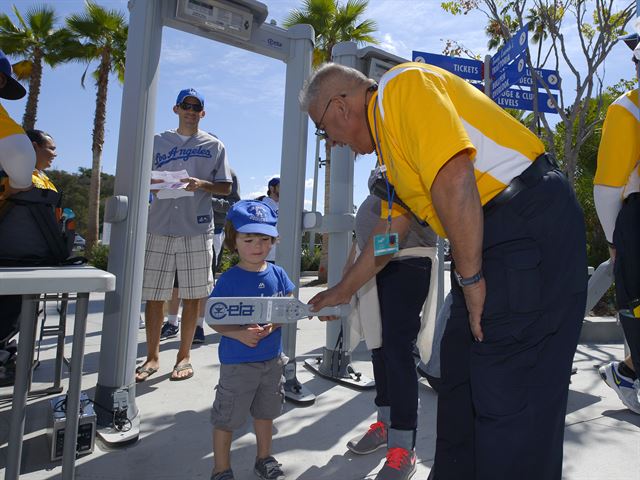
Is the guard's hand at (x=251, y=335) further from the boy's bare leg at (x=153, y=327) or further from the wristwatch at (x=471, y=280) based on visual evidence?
the boy's bare leg at (x=153, y=327)

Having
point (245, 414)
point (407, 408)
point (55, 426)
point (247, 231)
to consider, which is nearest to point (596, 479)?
point (407, 408)

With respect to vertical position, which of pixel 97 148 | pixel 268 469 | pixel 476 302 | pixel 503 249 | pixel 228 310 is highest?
pixel 97 148

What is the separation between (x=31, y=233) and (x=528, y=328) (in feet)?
8.35

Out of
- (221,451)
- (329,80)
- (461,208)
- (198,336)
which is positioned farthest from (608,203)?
(198,336)

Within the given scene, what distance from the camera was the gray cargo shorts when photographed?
2.16 metres

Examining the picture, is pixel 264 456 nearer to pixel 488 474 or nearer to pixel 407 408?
pixel 407 408

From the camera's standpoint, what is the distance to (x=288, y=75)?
347 cm

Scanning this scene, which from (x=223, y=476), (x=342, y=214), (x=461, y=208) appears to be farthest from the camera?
(x=342, y=214)

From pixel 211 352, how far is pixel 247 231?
251 centimetres

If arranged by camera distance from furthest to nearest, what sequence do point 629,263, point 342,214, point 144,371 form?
point 342,214
point 144,371
point 629,263

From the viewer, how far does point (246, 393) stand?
2.23 m

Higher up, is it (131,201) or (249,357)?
(131,201)

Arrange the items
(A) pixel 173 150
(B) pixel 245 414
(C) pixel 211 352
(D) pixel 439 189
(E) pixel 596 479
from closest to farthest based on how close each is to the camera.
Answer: (D) pixel 439 189
(B) pixel 245 414
(E) pixel 596 479
(A) pixel 173 150
(C) pixel 211 352

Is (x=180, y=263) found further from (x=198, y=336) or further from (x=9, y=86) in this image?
(x=9, y=86)
